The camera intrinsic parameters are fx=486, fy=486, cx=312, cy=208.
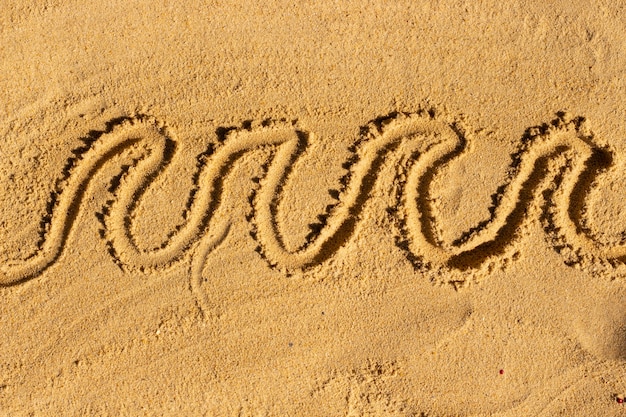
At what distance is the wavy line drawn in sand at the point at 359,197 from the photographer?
2551 millimetres

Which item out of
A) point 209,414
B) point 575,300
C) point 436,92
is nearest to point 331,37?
point 436,92

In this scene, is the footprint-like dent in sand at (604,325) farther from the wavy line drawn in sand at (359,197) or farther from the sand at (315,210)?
the wavy line drawn in sand at (359,197)

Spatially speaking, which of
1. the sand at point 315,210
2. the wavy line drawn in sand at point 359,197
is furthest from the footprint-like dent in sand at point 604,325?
the wavy line drawn in sand at point 359,197

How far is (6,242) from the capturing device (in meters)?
2.56

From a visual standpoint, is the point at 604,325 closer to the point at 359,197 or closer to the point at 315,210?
the point at 359,197

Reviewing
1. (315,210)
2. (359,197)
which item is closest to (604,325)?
(359,197)

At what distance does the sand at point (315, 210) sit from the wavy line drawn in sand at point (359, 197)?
0.04 ft

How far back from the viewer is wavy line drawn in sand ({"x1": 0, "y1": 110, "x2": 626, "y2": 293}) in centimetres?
255

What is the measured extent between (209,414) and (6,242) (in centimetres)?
141

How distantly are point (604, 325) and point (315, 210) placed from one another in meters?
1.67

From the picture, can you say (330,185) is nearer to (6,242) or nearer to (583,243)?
(583,243)

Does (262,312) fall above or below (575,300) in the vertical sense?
above

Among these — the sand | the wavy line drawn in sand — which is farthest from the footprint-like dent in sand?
the wavy line drawn in sand

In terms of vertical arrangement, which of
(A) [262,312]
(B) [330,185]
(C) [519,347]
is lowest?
(C) [519,347]
